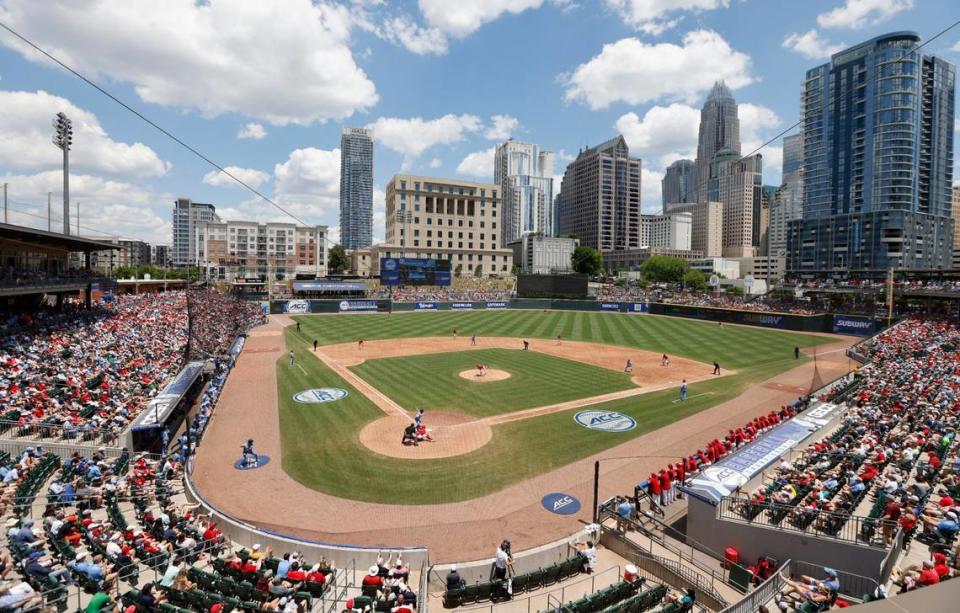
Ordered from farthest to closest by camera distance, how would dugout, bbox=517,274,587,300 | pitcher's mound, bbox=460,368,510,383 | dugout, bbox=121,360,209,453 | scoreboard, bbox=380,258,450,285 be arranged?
scoreboard, bbox=380,258,450,285, dugout, bbox=517,274,587,300, pitcher's mound, bbox=460,368,510,383, dugout, bbox=121,360,209,453

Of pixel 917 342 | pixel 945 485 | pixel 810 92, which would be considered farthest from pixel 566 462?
pixel 810 92

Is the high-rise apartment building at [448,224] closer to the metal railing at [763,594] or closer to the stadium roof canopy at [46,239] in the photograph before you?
the stadium roof canopy at [46,239]

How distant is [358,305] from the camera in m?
75.7

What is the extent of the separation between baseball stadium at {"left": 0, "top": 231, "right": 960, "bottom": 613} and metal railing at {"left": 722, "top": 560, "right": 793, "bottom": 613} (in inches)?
1.8

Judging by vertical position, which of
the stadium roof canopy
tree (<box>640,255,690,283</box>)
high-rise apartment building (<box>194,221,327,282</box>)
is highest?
high-rise apartment building (<box>194,221,327,282</box>)

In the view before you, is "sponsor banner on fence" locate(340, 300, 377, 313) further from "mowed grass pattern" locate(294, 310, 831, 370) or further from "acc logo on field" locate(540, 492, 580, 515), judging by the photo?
"acc logo on field" locate(540, 492, 580, 515)

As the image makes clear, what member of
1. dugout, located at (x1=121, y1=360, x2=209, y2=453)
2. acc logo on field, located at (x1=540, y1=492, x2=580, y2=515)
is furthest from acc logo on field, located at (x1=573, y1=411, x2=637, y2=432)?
dugout, located at (x1=121, y1=360, x2=209, y2=453)

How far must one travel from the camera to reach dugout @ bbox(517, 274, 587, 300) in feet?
263

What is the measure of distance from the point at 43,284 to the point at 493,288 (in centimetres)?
7365

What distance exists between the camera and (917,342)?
128ft

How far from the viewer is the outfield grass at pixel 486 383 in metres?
27.2

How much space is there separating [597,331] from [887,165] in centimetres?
10352

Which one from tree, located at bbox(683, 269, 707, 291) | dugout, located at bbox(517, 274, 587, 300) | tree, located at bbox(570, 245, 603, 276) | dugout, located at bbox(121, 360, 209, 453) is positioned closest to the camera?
dugout, located at bbox(121, 360, 209, 453)

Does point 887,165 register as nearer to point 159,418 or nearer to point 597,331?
point 597,331
